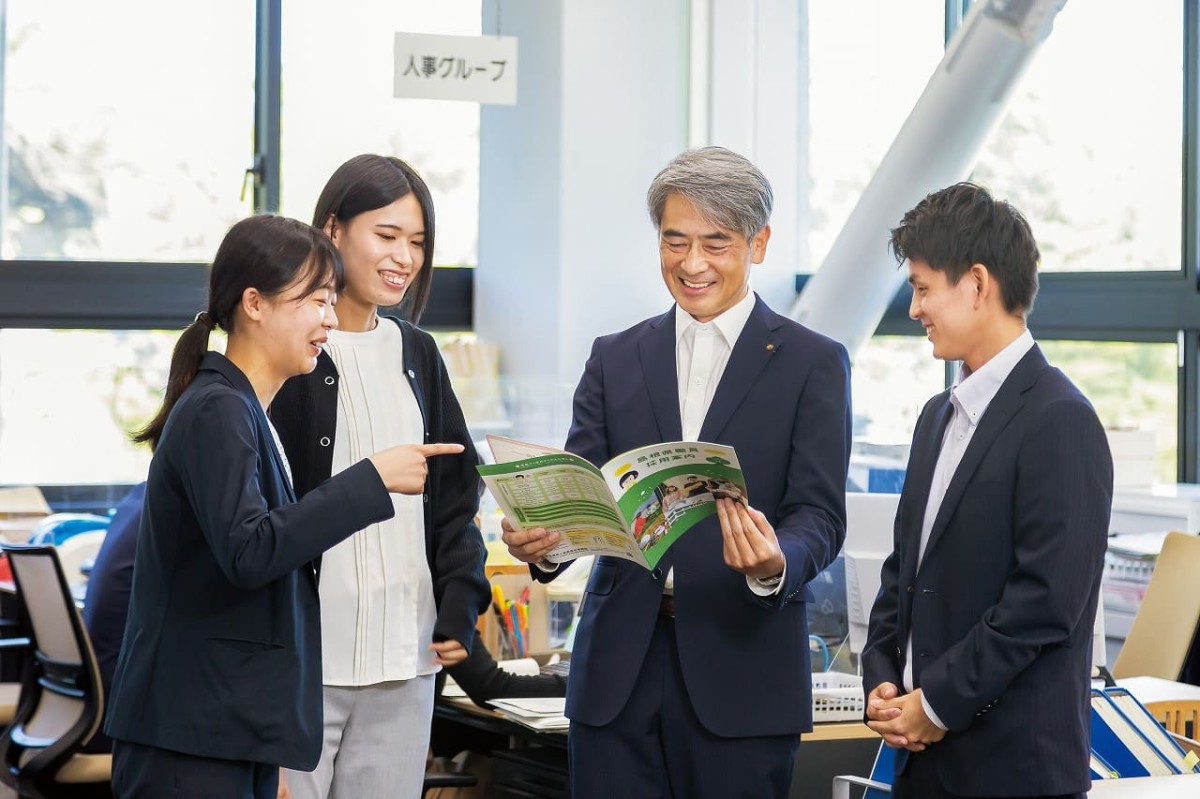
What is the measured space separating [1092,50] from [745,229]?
4.16 meters

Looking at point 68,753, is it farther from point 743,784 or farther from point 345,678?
point 743,784

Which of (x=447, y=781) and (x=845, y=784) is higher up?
(x=845, y=784)

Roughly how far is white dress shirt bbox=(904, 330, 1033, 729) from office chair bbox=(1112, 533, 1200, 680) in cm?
163

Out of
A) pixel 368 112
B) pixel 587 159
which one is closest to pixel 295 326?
pixel 587 159

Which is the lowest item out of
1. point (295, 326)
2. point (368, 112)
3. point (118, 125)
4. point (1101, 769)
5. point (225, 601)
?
point (1101, 769)

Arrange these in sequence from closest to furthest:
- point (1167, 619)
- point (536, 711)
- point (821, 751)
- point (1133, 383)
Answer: point (821, 751) → point (536, 711) → point (1167, 619) → point (1133, 383)

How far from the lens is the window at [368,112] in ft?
20.1

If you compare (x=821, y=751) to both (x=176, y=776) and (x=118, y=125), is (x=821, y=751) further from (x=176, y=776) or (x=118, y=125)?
(x=118, y=125)

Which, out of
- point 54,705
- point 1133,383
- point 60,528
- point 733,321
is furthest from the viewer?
point 1133,383

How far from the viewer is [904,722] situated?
178 cm

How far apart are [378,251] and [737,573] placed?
748 millimetres

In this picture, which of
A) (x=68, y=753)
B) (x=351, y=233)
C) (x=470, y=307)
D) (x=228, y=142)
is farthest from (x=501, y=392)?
(x=351, y=233)

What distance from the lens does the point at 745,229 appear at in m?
1.98

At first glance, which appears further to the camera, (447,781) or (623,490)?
(447,781)
